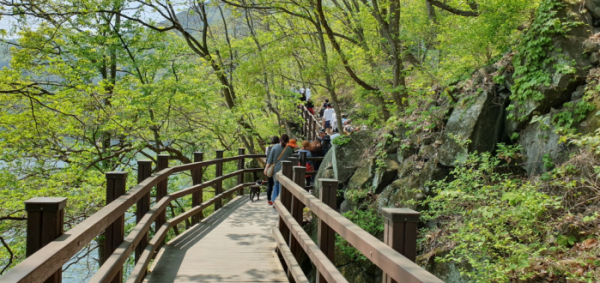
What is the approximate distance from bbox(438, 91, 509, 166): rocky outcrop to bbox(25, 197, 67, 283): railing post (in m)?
6.37

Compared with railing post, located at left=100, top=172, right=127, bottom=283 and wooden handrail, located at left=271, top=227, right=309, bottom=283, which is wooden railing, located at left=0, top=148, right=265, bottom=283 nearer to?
railing post, located at left=100, top=172, right=127, bottom=283

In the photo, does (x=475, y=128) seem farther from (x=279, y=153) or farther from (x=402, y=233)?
(x=402, y=233)

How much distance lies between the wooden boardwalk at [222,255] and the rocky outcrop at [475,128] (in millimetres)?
3486

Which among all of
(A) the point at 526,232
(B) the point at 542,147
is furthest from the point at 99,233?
(B) the point at 542,147

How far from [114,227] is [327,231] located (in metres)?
1.78

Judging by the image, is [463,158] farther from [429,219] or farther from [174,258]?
[174,258]

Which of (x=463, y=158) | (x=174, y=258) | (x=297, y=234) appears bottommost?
(x=174, y=258)

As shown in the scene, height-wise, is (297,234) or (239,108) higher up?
(239,108)

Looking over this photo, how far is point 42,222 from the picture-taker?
230cm

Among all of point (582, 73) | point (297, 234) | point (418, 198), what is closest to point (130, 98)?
point (418, 198)

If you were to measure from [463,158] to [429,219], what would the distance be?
1.26 meters

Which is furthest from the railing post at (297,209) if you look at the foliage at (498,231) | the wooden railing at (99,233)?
the foliage at (498,231)

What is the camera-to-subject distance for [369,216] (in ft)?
27.5

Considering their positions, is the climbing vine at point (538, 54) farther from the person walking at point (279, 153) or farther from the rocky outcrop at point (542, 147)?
the person walking at point (279, 153)
